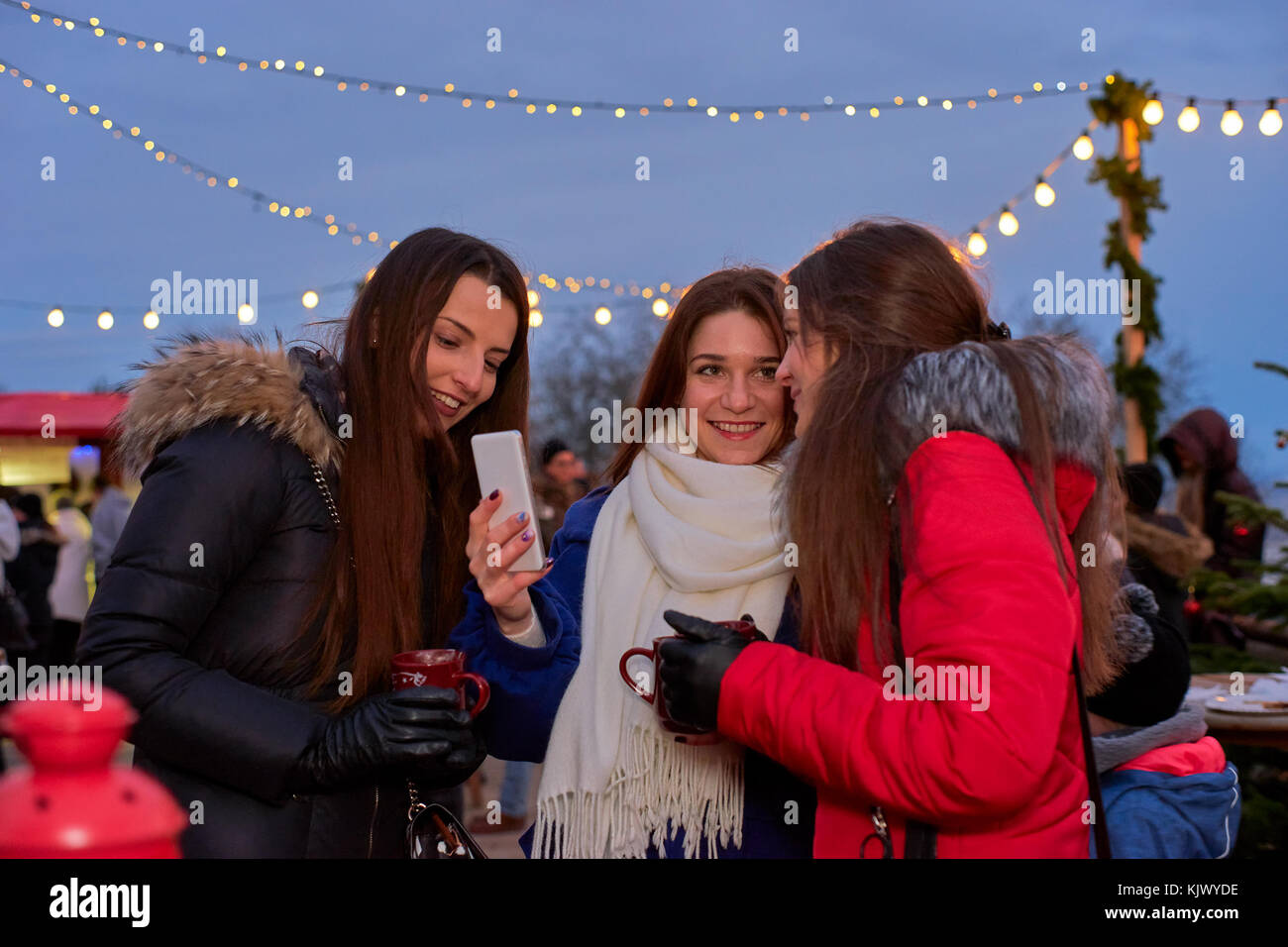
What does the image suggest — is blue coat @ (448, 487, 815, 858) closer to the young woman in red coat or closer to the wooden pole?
the young woman in red coat

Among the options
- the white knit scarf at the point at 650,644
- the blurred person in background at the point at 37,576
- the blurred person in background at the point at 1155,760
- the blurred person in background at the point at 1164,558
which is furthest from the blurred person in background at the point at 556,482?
the blurred person in background at the point at 1155,760

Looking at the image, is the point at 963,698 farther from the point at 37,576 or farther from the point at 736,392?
the point at 37,576

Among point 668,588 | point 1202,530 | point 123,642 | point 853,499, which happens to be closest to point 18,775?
point 123,642

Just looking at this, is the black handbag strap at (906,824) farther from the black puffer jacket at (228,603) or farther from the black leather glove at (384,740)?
the black puffer jacket at (228,603)

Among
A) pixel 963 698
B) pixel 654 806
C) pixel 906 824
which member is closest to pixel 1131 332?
pixel 654 806

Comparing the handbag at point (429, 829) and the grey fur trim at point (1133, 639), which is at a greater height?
the grey fur trim at point (1133, 639)

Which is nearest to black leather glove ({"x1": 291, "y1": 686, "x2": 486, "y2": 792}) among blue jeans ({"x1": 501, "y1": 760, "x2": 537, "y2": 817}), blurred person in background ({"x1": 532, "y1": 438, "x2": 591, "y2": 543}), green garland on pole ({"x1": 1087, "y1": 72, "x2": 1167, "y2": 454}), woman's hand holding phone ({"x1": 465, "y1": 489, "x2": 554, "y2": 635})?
woman's hand holding phone ({"x1": 465, "y1": 489, "x2": 554, "y2": 635})

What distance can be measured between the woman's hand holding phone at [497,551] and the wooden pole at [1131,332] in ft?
27.3

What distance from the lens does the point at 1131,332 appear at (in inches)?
382

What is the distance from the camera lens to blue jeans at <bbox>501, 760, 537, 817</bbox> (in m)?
6.46

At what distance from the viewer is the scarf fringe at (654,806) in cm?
254

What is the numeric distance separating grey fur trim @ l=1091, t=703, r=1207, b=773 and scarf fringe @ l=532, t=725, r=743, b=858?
3.54ft

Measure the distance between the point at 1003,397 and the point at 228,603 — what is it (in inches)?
60.4
